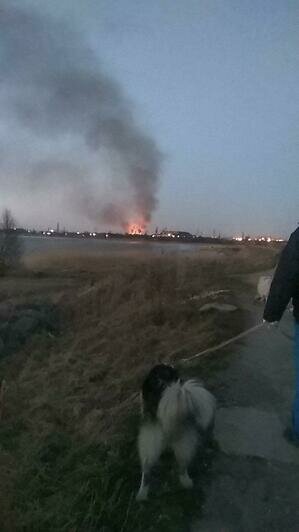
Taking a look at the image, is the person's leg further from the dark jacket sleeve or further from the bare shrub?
the bare shrub

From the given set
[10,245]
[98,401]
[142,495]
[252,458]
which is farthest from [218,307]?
[10,245]

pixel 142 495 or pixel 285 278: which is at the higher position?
pixel 285 278

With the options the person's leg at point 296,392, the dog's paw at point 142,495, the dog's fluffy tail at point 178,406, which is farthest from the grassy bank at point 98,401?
the person's leg at point 296,392

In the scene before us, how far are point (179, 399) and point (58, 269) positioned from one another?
40.1 metres

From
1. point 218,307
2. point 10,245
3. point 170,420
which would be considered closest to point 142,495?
point 170,420

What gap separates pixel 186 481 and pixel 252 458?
0.87 meters

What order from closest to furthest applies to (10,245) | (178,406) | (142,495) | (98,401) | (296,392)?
(178,406) < (142,495) < (296,392) < (98,401) < (10,245)

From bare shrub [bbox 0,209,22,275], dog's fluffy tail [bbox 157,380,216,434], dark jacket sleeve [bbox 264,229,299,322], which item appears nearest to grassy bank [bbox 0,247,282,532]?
dog's fluffy tail [bbox 157,380,216,434]


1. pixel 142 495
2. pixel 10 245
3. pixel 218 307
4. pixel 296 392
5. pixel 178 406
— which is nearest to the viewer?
pixel 178 406

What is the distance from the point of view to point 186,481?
4895mm

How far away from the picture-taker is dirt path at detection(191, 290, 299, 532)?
14.8 feet

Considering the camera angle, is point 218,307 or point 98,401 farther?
point 218,307

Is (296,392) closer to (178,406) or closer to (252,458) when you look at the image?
(252,458)

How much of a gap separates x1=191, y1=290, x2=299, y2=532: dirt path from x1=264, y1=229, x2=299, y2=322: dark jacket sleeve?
1.53 metres
